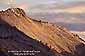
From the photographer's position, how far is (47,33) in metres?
127

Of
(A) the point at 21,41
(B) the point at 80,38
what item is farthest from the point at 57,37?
(A) the point at 21,41

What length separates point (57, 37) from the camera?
129m

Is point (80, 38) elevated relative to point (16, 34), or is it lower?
lower

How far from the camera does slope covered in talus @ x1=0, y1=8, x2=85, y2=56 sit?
117000 mm

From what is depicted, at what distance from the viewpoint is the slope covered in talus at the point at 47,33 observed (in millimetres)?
117000

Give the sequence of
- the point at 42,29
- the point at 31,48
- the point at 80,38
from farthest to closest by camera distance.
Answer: the point at 80,38, the point at 42,29, the point at 31,48

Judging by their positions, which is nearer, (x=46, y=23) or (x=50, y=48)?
(x=50, y=48)

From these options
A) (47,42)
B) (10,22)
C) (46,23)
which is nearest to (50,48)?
(47,42)

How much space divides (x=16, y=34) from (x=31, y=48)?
29.8 feet

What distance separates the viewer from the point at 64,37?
132125 mm

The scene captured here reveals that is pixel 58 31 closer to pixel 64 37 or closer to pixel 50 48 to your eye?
A: pixel 64 37

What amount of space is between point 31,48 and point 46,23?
31.2 meters

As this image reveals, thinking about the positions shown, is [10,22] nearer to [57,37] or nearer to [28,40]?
[28,40]

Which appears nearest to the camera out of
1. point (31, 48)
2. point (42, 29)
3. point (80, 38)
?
point (31, 48)
